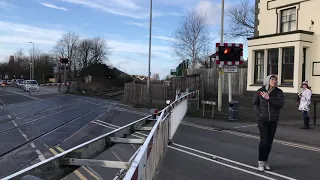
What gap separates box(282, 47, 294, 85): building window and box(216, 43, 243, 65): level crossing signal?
491 centimetres

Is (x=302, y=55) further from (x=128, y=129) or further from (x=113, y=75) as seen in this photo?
(x=113, y=75)

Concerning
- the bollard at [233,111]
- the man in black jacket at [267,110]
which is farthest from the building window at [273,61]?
the man in black jacket at [267,110]

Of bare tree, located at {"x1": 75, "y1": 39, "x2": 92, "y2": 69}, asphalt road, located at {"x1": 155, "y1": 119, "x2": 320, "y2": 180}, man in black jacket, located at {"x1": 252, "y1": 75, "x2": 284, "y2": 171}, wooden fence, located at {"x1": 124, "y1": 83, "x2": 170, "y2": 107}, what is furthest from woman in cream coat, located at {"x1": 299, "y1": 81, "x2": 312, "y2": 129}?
bare tree, located at {"x1": 75, "y1": 39, "x2": 92, "y2": 69}

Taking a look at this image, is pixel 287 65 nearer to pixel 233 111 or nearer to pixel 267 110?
pixel 233 111

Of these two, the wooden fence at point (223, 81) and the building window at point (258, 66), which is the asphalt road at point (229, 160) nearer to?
the building window at point (258, 66)

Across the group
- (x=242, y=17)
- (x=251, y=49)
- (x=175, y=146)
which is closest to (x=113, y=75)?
(x=242, y=17)

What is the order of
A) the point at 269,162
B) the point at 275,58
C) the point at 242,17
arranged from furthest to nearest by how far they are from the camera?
the point at 242,17
the point at 275,58
the point at 269,162

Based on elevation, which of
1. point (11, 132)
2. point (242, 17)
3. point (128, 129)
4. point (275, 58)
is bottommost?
point (11, 132)

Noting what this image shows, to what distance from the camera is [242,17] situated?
1842 inches

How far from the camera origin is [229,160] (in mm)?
7715

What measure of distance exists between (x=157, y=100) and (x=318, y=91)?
12389mm

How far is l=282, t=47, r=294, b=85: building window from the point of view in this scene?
766 inches

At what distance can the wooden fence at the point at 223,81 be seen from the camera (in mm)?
25703

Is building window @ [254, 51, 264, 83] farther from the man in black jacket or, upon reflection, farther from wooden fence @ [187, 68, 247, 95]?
the man in black jacket
